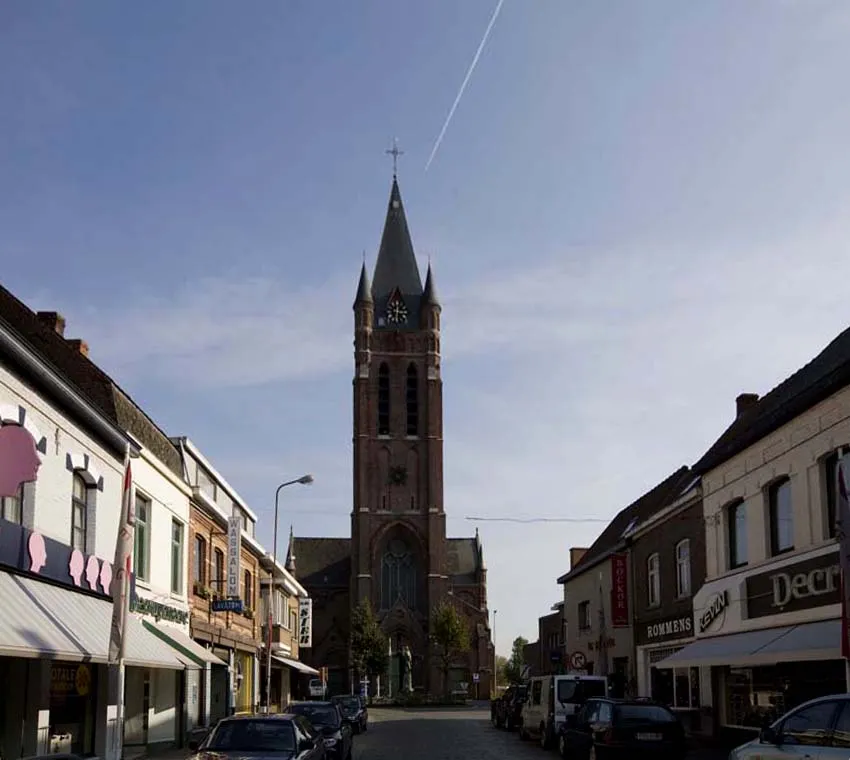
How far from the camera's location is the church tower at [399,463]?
94.9m

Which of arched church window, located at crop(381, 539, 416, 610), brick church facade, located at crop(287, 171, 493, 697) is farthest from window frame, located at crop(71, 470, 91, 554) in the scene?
arched church window, located at crop(381, 539, 416, 610)

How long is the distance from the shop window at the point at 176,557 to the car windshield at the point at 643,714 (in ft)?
40.1

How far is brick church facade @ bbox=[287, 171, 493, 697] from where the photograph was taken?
9481cm

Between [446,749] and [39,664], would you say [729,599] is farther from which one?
[39,664]

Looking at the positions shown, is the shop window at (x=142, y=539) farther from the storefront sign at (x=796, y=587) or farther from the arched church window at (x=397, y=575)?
the arched church window at (x=397, y=575)

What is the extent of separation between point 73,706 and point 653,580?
793 inches

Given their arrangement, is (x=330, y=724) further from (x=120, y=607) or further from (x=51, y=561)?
(x=120, y=607)

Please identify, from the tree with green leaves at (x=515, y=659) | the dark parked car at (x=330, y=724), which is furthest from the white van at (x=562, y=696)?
the tree with green leaves at (x=515, y=659)

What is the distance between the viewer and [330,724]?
23562 mm

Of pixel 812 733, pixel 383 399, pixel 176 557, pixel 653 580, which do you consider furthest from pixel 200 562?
pixel 383 399

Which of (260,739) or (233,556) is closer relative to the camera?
(260,739)

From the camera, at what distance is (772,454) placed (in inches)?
950

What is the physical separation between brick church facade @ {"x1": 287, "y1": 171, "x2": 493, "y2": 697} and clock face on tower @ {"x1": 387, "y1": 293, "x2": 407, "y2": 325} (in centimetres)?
9

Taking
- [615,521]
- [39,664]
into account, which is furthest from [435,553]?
[39,664]
